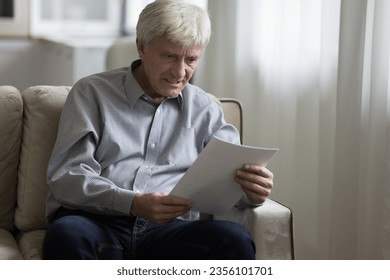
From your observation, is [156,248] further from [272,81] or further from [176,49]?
[272,81]

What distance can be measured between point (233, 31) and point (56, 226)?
178cm

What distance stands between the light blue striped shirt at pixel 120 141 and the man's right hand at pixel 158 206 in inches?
1.1

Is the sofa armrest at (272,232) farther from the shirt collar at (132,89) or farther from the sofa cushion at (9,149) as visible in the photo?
the sofa cushion at (9,149)

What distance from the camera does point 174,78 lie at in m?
2.13

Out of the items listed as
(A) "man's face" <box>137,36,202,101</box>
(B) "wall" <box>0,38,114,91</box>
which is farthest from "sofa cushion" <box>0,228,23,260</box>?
(B) "wall" <box>0,38,114,91</box>

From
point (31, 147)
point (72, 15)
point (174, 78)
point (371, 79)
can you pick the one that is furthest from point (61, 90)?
point (72, 15)

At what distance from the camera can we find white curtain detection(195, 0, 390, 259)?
2518mm

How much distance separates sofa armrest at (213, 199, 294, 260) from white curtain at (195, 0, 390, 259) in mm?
573

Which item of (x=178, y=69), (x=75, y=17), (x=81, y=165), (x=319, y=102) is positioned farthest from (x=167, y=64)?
(x=75, y=17)

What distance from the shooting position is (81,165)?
2.03 metres

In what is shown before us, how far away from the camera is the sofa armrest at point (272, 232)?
79.8 inches

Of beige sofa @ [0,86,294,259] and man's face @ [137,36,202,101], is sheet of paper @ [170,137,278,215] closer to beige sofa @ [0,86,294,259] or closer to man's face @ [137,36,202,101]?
man's face @ [137,36,202,101]

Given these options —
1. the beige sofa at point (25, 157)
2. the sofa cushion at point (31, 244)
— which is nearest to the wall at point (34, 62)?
the beige sofa at point (25, 157)

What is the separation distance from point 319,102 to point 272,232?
35.7 inches
